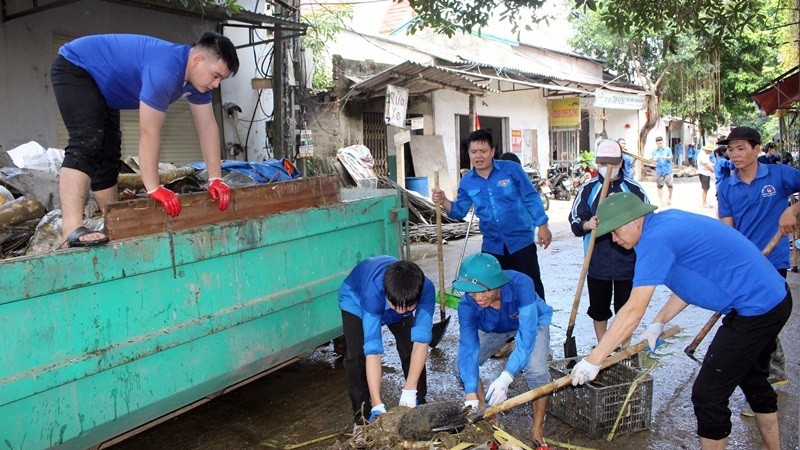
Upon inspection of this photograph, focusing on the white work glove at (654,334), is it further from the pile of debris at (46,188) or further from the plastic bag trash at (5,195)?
the plastic bag trash at (5,195)

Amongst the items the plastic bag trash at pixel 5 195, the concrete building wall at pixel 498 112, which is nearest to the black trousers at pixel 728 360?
the plastic bag trash at pixel 5 195

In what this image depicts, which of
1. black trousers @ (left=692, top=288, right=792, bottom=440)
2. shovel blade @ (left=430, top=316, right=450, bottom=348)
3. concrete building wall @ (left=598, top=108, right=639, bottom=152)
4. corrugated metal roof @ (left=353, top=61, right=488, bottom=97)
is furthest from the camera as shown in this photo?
concrete building wall @ (left=598, top=108, right=639, bottom=152)

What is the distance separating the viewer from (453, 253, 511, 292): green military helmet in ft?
10.9

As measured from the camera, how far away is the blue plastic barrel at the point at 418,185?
45.6ft

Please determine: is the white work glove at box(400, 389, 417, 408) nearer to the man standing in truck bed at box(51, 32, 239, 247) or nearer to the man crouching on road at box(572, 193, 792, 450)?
the man crouching on road at box(572, 193, 792, 450)

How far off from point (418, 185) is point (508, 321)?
10.4m

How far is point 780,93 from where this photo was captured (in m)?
10.2

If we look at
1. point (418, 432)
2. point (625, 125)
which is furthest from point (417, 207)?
point (625, 125)

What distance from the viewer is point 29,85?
7.05 metres

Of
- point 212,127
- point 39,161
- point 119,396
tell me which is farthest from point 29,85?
point 119,396

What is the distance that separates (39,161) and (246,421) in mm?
2280

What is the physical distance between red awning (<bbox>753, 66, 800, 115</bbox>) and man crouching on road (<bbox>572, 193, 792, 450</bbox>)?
27.7 feet

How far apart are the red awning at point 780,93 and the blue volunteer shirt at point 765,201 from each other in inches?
265

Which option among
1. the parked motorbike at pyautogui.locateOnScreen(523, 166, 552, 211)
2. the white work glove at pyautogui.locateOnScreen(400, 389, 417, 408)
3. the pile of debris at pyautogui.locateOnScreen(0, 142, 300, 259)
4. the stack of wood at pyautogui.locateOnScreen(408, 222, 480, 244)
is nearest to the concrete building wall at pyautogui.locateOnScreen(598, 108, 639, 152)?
the parked motorbike at pyautogui.locateOnScreen(523, 166, 552, 211)
